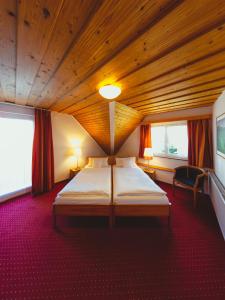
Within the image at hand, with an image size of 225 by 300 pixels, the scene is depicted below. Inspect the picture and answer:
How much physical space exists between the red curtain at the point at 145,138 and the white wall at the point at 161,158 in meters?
0.16

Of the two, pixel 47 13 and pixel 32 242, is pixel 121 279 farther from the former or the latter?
pixel 47 13

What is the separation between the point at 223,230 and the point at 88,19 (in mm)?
2623

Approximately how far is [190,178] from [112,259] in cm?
237

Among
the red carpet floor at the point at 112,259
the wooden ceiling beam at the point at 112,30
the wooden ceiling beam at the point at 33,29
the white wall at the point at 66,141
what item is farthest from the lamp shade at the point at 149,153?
the wooden ceiling beam at the point at 33,29

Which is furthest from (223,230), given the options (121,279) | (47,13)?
(47,13)

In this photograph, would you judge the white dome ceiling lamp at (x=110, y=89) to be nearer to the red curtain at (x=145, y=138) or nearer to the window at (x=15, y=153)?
the window at (x=15, y=153)

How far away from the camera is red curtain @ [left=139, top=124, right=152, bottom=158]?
4.01 metres

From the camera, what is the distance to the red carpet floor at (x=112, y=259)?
1.19 meters

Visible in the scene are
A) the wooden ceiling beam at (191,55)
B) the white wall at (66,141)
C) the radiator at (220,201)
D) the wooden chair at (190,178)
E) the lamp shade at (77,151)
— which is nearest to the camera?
the wooden ceiling beam at (191,55)

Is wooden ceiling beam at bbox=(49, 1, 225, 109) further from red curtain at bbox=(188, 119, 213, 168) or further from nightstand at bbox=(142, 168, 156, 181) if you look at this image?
nightstand at bbox=(142, 168, 156, 181)

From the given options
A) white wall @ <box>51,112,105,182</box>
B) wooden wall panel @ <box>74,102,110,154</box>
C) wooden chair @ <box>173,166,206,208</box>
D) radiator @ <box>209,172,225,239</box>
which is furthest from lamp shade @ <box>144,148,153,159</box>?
white wall @ <box>51,112,105,182</box>

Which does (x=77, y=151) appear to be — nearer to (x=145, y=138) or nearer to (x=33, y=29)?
(x=145, y=138)

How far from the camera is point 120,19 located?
0.84 metres

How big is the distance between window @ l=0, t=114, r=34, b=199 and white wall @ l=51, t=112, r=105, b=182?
0.64 meters
